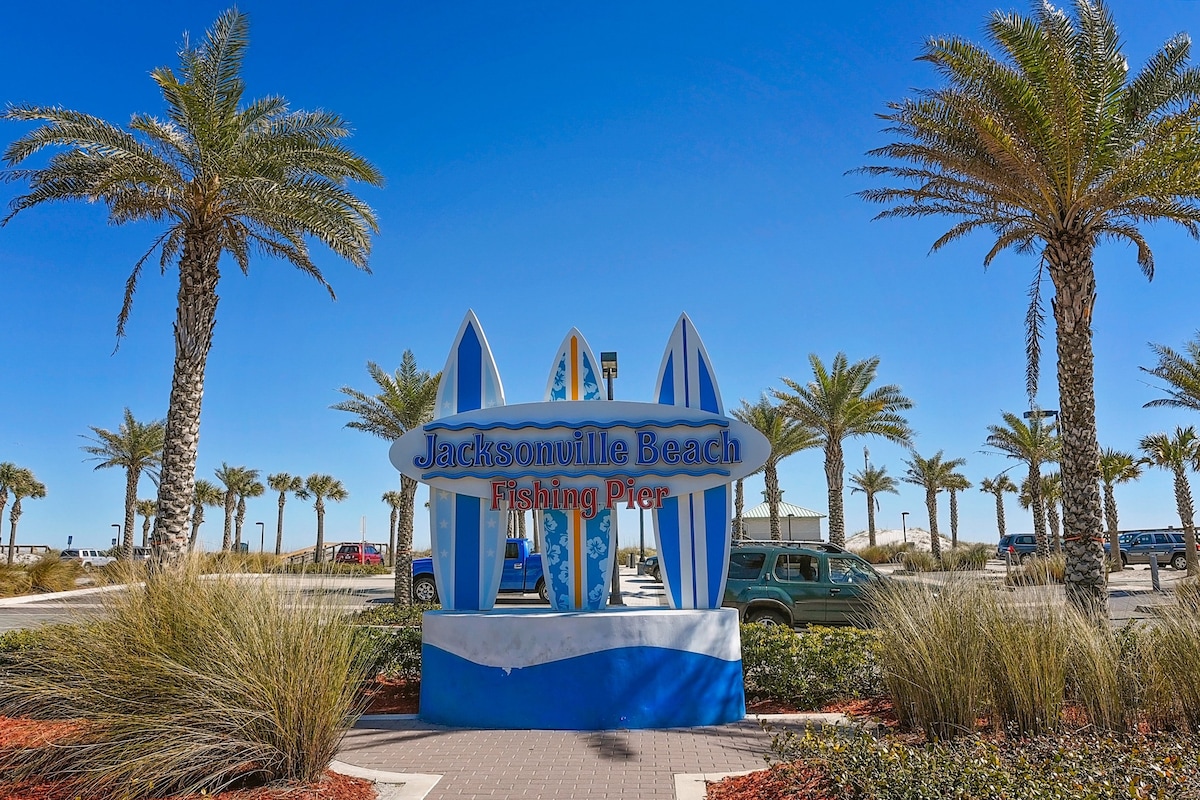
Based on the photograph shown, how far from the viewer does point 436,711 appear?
802 cm

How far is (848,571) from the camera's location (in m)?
14.4

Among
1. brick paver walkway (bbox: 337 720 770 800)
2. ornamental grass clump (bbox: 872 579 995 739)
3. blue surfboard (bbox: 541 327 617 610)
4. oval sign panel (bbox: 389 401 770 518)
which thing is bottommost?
brick paver walkway (bbox: 337 720 770 800)

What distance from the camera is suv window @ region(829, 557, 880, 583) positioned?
14242mm

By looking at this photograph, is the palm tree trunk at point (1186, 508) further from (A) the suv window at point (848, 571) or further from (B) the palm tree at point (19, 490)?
(B) the palm tree at point (19, 490)

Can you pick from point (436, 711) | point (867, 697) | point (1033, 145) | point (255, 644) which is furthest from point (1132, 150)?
point (255, 644)

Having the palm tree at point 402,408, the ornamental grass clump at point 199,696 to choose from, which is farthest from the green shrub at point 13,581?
the ornamental grass clump at point 199,696

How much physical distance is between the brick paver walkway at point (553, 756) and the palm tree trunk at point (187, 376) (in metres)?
7.33

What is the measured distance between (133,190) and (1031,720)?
580 inches

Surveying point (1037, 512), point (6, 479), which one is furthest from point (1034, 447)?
point (6, 479)

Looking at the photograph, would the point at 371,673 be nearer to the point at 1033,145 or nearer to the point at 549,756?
the point at 549,756

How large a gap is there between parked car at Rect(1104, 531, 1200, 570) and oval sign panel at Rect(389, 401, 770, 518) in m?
34.1

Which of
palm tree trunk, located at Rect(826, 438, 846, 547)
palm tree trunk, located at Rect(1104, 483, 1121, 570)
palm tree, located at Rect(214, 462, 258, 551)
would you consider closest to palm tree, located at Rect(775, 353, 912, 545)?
palm tree trunk, located at Rect(826, 438, 846, 547)

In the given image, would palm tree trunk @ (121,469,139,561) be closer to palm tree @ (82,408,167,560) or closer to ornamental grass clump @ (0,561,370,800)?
palm tree @ (82,408,167,560)

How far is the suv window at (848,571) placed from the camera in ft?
46.7
